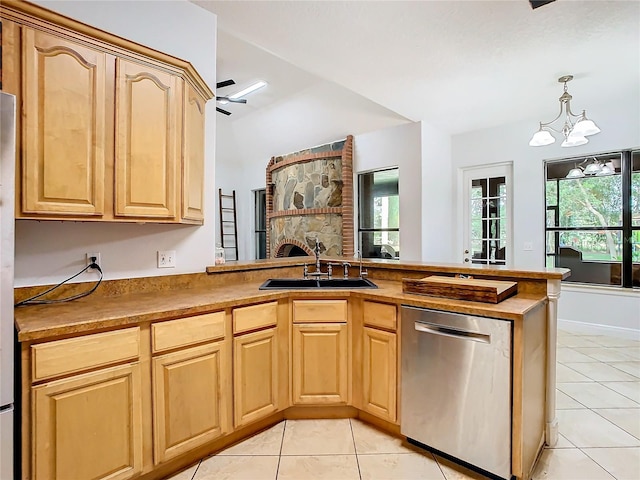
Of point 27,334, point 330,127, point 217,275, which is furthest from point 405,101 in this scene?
point 27,334

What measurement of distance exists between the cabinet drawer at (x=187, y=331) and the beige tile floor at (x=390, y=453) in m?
0.73

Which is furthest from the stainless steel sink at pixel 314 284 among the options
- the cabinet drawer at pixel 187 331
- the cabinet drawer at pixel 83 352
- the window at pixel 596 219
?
the window at pixel 596 219

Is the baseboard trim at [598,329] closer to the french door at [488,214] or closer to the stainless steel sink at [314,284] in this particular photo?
the french door at [488,214]

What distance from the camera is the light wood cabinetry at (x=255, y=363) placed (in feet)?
6.56

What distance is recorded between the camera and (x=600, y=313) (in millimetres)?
4219

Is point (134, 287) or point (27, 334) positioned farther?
point (134, 287)

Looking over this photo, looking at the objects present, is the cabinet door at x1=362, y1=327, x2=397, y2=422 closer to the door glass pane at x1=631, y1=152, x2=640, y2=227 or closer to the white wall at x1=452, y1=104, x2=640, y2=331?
the white wall at x1=452, y1=104, x2=640, y2=331

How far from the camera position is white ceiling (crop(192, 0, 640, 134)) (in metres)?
2.41

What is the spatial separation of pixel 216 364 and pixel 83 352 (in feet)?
2.16

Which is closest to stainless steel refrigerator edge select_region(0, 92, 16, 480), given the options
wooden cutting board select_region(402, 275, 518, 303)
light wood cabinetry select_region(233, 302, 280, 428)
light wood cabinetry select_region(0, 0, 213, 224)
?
light wood cabinetry select_region(0, 0, 213, 224)

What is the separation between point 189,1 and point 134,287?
2.03m

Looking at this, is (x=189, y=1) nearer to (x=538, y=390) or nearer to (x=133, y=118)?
(x=133, y=118)

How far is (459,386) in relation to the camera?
1759mm

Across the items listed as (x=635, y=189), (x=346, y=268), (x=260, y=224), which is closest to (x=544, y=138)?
(x=635, y=189)
